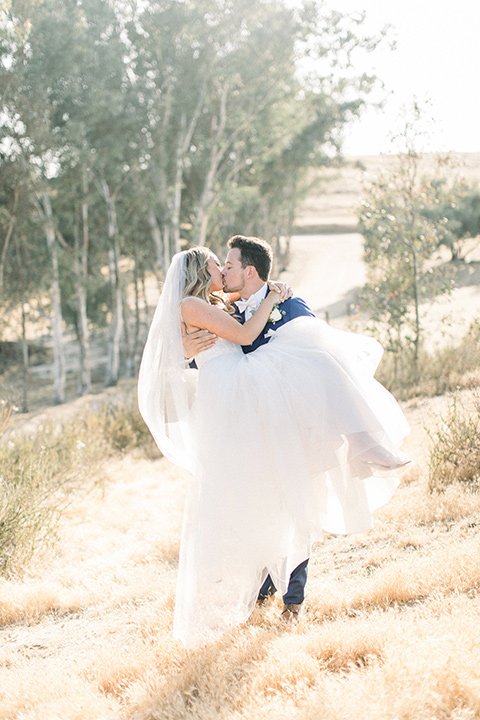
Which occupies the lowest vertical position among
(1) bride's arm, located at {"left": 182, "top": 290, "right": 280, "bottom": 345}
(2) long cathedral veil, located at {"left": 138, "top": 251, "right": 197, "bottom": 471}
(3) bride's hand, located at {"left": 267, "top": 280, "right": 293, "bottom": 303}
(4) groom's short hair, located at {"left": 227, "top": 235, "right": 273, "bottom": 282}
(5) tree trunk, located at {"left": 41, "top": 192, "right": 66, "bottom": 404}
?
(5) tree trunk, located at {"left": 41, "top": 192, "right": 66, "bottom": 404}

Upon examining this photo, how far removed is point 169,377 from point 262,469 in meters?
0.94

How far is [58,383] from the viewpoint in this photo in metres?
23.3

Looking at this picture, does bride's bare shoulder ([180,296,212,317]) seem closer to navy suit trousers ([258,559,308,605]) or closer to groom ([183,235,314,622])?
groom ([183,235,314,622])

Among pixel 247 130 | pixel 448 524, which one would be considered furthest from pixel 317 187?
pixel 448 524

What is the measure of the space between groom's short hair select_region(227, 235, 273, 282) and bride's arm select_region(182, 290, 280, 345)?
0.68 feet

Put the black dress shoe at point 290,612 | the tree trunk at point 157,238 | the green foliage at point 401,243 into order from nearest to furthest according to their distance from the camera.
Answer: the black dress shoe at point 290,612, the green foliage at point 401,243, the tree trunk at point 157,238

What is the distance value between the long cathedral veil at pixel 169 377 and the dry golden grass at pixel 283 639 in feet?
4.04

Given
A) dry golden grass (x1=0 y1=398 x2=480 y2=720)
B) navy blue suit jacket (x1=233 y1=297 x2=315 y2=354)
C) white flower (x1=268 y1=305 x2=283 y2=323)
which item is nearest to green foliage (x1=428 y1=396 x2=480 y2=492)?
dry golden grass (x1=0 y1=398 x2=480 y2=720)

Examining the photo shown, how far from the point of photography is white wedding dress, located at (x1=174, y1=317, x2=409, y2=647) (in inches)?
135

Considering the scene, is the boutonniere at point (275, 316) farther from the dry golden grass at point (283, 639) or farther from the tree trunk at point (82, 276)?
the tree trunk at point (82, 276)

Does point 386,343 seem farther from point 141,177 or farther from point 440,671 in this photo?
point 141,177

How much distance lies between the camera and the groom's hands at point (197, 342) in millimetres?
3906

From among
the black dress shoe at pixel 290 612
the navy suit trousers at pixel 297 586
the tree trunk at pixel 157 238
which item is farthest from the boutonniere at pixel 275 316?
the tree trunk at pixel 157 238

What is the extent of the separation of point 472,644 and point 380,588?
3.20 ft
